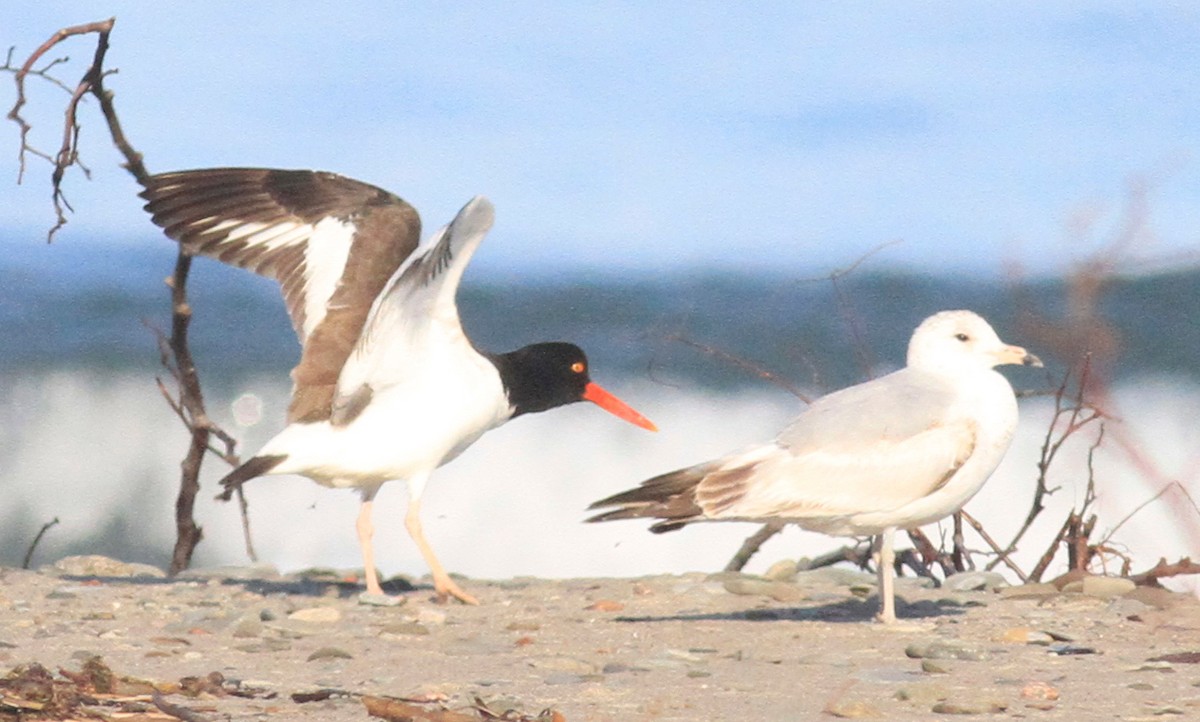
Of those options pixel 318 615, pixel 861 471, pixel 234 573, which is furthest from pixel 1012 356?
pixel 234 573

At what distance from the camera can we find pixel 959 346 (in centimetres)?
573

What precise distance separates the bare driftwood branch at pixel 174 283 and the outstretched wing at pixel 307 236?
0.53 ft

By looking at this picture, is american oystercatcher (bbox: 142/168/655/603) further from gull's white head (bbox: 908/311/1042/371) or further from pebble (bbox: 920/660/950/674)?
pebble (bbox: 920/660/950/674)

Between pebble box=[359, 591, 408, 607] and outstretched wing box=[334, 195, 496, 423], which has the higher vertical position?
outstretched wing box=[334, 195, 496, 423]

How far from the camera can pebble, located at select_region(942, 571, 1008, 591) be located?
6.27 m

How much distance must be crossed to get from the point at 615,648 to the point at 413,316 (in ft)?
5.51

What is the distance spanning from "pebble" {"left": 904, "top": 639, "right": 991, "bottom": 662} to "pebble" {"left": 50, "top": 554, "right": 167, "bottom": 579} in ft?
11.7

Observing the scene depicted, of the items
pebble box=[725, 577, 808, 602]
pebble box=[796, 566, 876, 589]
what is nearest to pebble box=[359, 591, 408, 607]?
pebble box=[725, 577, 808, 602]

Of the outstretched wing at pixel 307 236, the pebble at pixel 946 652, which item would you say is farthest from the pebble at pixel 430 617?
the pebble at pixel 946 652

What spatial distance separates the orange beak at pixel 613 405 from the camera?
7.29 m

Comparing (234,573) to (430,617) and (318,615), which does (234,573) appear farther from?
(430,617)

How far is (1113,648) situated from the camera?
5.02m

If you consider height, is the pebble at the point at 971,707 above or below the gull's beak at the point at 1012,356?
below

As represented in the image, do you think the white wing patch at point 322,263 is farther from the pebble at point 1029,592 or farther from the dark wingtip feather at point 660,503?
the pebble at point 1029,592
